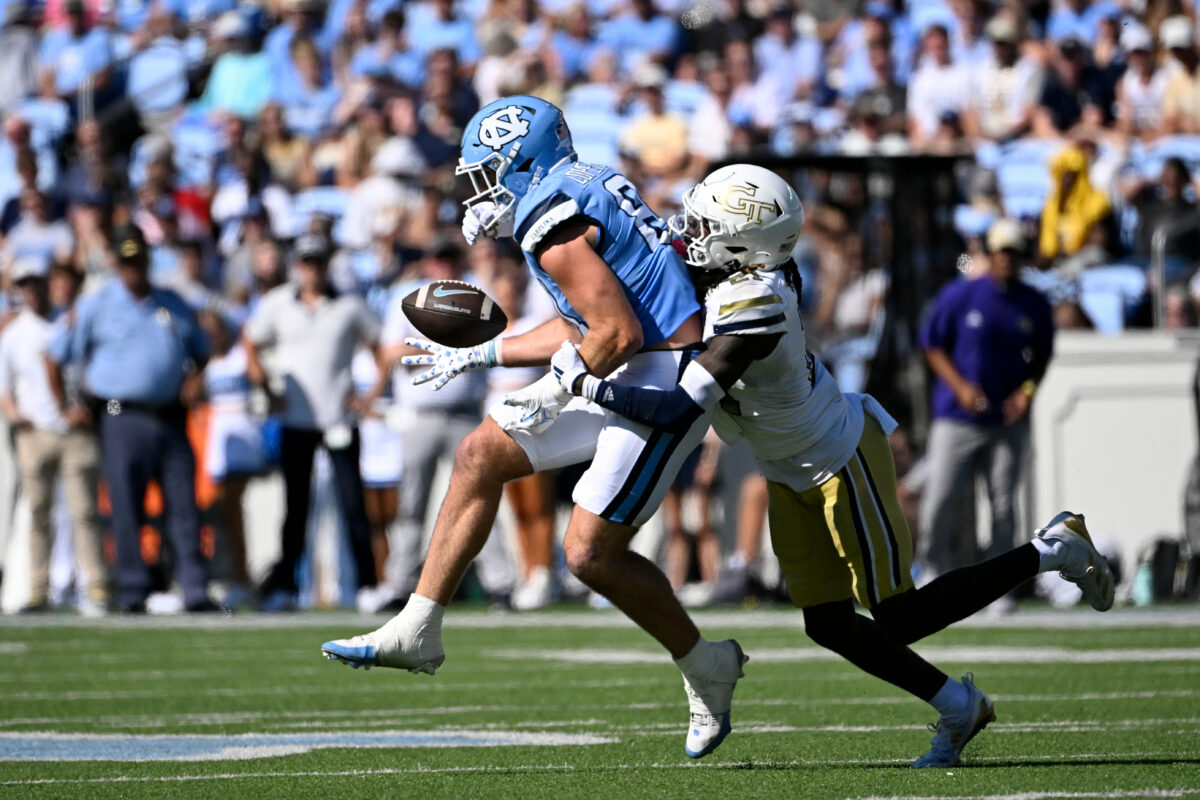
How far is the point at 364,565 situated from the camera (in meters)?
11.1

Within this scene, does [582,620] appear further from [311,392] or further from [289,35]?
[289,35]

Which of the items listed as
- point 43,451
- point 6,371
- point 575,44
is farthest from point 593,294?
point 575,44

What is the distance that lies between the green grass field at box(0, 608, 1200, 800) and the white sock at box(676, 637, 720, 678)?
9.1 inches

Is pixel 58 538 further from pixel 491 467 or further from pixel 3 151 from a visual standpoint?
pixel 491 467

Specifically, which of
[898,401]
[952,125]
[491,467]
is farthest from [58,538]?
Result: [491,467]

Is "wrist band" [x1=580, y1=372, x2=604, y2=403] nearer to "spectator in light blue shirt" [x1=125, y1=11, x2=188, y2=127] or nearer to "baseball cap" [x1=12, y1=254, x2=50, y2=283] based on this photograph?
"baseball cap" [x1=12, y1=254, x2=50, y2=283]

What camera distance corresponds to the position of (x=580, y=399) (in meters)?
5.10

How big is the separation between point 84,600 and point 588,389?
7383 mm

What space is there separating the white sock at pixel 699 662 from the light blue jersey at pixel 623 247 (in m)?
0.80

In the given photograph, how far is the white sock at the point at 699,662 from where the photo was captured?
194 inches

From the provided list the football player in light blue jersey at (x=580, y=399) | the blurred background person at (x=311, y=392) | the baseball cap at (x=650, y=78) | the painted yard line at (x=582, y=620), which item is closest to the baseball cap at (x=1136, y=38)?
the baseball cap at (x=650, y=78)

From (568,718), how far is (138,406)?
575 centimetres

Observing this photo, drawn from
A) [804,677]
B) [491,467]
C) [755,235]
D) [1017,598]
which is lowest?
[1017,598]

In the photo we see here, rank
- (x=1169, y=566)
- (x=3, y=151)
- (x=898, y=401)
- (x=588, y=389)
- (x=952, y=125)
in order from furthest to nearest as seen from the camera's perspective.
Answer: (x=3, y=151)
(x=952, y=125)
(x=898, y=401)
(x=1169, y=566)
(x=588, y=389)
